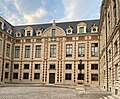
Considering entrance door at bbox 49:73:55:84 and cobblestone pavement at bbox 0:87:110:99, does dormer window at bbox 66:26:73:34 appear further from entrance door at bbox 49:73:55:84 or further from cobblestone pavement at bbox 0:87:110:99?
cobblestone pavement at bbox 0:87:110:99

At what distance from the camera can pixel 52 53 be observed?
112 feet

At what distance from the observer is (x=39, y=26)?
38.2 metres

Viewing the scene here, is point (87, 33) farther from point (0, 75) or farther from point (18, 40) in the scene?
point (0, 75)

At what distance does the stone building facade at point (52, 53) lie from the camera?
105 feet

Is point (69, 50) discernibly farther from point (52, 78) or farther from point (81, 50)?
point (52, 78)

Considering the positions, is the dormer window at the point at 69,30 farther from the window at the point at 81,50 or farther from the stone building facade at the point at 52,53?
the window at the point at 81,50

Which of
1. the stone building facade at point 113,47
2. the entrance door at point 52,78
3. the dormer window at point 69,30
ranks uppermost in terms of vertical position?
the dormer window at point 69,30

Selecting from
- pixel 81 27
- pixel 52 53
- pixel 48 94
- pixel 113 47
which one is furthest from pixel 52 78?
pixel 113 47

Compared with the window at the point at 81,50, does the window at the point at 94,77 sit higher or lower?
lower

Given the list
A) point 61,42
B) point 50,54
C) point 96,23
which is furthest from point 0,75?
point 96,23

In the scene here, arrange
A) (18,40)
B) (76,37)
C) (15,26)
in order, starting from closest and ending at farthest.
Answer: (76,37) → (18,40) → (15,26)

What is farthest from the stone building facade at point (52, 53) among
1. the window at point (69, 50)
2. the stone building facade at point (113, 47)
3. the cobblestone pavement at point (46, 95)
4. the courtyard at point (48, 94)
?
the cobblestone pavement at point (46, 95)

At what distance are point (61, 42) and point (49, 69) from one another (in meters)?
5.41

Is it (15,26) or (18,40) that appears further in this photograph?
(15,26)
